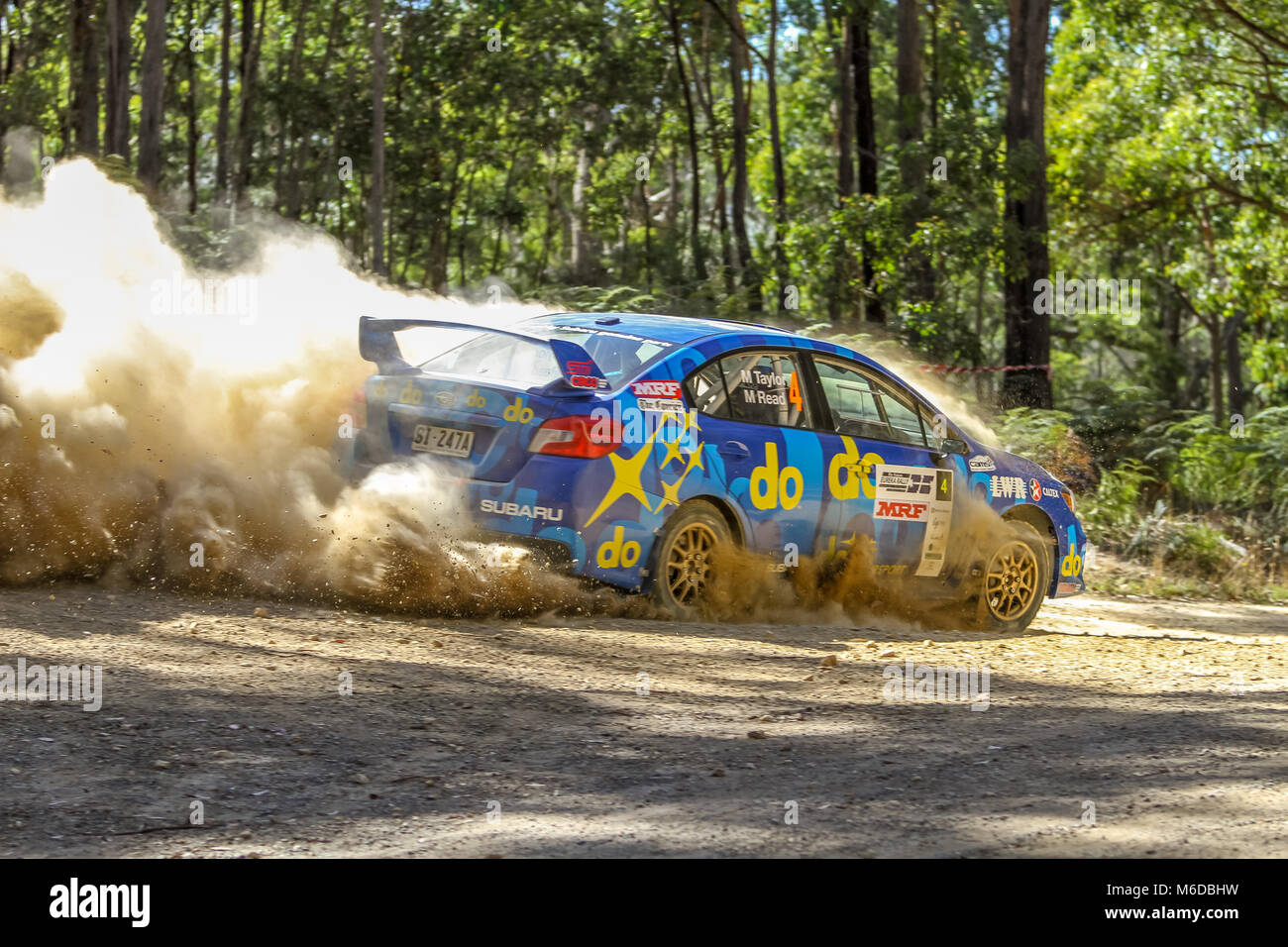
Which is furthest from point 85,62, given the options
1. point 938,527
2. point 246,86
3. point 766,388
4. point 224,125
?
point 938,527

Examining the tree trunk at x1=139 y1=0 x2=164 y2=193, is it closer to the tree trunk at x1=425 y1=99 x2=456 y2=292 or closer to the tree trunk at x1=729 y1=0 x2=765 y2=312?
the tree trunk at x1=729 y1=0 x2=765 y2=312

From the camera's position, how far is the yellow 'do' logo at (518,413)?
24.5 feet

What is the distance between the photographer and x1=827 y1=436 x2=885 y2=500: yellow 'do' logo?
28.3 ft

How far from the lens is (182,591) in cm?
750

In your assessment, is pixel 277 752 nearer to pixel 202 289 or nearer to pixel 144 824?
pixel 144 824

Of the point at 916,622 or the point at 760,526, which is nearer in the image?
the point at 760,526

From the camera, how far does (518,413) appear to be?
295 inches

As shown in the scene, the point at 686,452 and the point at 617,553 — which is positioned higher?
the point at 686,452

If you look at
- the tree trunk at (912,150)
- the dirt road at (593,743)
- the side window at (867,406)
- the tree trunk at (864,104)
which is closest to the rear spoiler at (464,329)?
the dirt road at (593,743)

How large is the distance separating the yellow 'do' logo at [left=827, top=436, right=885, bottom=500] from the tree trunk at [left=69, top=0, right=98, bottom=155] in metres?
20.2

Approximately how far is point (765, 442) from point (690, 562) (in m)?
0.86

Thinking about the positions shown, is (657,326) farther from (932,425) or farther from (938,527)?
(938,527)

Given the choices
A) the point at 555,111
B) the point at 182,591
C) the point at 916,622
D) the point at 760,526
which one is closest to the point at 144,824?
the point at 182,591

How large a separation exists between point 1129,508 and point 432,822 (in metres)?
12.6
